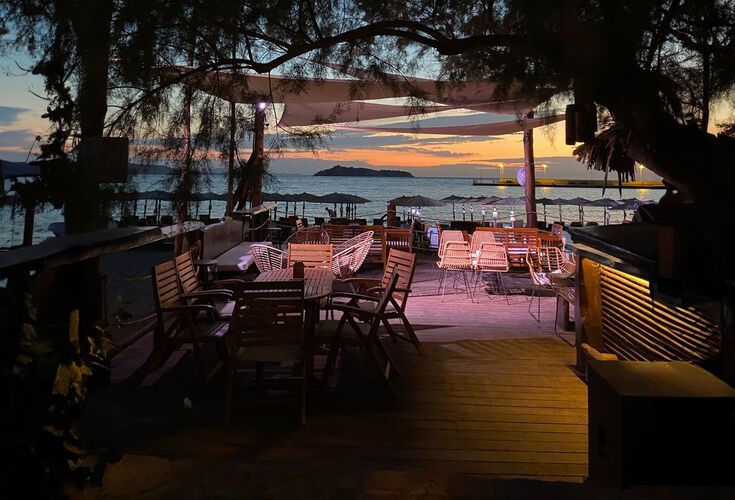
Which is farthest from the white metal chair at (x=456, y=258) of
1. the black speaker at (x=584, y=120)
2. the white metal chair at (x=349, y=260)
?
the black speaker at (x=584, y=120)

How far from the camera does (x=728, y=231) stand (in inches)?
89.8

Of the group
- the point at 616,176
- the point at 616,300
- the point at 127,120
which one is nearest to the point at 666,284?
the point at 616,300

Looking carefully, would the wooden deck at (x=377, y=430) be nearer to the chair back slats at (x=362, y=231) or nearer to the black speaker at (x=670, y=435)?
the black speaker at (x=670, y=435)

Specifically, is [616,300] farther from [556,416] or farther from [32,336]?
[32,336]

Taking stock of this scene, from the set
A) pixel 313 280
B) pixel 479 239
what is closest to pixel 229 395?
pixel 313 280

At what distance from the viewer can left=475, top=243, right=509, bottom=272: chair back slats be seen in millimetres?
7203

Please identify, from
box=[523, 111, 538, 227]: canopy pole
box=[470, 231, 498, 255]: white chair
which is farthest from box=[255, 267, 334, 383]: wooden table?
box=[523, 111, 538, 227]: canopy pole

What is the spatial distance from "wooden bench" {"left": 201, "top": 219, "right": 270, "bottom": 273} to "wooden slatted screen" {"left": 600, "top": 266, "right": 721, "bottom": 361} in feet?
14.9

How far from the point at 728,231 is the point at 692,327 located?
2.59 feet

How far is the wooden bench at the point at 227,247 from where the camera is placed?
23.6ft

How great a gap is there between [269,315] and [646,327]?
7.42 feet

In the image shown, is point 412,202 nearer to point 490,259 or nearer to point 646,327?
point 490,259

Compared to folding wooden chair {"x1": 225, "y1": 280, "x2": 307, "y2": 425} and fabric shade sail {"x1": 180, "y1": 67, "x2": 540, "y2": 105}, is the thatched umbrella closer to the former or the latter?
fabric shade sail {"x1": 180, "y1": 67, "x2": 540, "y2": 105}

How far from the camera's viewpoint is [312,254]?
6.18 m
